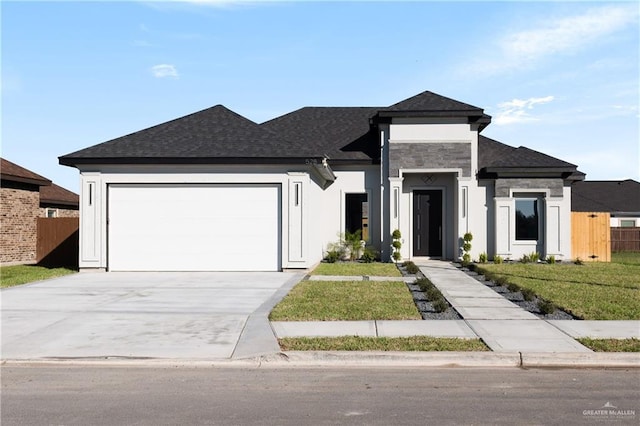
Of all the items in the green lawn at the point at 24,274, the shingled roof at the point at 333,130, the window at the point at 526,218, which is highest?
the shingled roof at the point at 333,130

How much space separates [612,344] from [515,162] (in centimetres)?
1542

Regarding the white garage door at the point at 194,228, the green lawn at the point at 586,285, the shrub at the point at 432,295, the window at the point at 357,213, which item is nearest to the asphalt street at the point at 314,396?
the green lawn at the point at 586,285

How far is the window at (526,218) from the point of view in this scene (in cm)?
2277

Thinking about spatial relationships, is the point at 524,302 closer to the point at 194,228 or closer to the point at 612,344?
the point at 612,344

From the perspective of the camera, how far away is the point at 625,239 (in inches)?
1367

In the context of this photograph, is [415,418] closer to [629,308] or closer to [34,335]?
[34,335]

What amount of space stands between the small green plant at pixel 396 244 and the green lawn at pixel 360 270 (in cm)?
99

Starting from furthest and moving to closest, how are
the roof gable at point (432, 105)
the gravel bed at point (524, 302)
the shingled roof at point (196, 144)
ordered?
the roof gable at point (432, 105) < the shingled roof at point (196, 144) < the gravel bed at point (524, 302)

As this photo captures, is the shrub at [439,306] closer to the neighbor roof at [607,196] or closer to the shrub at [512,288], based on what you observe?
the shrub at [512,288]

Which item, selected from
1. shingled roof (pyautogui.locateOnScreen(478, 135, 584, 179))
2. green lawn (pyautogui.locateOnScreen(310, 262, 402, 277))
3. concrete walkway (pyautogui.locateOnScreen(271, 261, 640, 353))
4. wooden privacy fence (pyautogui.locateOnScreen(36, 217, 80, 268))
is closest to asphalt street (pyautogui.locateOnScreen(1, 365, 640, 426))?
concrete walkway (pyautogui.locateOnScreen(271, 261, 640, 353))

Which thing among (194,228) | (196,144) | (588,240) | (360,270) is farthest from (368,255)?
(588,240)

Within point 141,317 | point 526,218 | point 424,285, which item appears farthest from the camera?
point 526,218

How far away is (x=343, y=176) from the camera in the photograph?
924 inches

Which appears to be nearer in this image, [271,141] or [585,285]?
[585,285]
